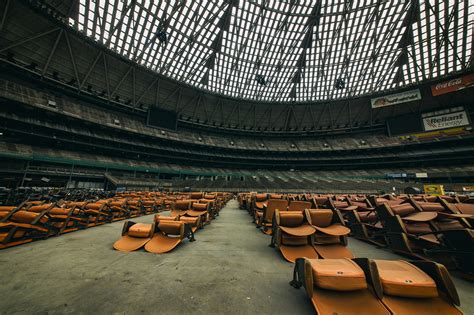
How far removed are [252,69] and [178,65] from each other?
49.3 feet

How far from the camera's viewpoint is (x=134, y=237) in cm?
456

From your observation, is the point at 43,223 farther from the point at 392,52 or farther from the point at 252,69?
the point at 392,52

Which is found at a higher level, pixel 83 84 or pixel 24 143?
pixel 83 84

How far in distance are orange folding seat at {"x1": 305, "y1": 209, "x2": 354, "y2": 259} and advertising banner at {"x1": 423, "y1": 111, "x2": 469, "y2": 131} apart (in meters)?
53.2

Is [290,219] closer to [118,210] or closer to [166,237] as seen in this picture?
[166,237]

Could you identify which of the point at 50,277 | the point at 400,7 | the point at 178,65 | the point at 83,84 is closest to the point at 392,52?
the point at 400,7

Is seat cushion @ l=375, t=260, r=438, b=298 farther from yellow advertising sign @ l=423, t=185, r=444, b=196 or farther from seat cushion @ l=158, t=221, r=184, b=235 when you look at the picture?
yellow advertising sign @ l=423, t=185, r=444, b=196

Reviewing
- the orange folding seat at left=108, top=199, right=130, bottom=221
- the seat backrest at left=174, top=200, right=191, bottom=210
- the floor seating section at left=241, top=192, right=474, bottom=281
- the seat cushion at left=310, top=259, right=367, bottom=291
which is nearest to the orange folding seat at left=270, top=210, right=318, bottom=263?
the floor seating section at left=241, top=192, right=474, bottom=281

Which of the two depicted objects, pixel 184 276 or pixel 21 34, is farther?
pixel 21 34

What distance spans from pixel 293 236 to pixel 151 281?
9.55ft

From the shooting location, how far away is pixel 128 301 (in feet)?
7.11

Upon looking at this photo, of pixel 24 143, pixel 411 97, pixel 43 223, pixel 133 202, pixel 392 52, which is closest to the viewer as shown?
pixel 43 223

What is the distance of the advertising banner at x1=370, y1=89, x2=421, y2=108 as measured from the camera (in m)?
35.9

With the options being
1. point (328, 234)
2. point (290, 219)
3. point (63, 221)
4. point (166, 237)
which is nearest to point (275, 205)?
point (290, 219)
